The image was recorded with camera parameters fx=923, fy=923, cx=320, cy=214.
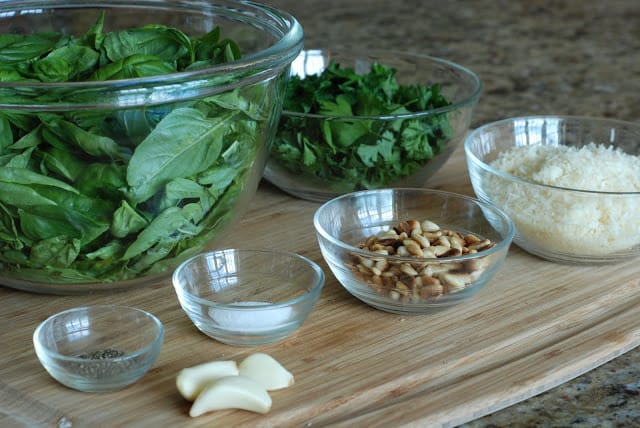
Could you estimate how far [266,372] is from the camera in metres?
1.09

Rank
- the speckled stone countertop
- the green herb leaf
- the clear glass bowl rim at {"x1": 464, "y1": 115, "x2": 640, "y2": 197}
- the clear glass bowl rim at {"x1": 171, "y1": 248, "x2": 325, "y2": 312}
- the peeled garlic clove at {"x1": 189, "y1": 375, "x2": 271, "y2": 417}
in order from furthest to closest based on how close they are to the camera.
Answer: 1. the speckled stone countertop
2. the green herb leaf
3. the clear glass bowl rim at {"x1": 464, "y1": 115, "x2": 640, "y2": 197}
4. the clear glass bowl rim at {"x1": 171, "y1": 248, "x2": 325, "y2": 312}
5. the peeled garlic clove at {"x1": 189, "y1": 375, "x2": 271, "y2": 417}

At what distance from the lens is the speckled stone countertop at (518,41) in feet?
7.83

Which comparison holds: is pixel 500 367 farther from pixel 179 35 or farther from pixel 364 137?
pixel 179 35

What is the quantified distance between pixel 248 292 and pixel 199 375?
0.86 feet

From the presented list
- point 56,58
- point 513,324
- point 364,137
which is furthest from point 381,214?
point 56,58

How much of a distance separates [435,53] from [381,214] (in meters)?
1.41

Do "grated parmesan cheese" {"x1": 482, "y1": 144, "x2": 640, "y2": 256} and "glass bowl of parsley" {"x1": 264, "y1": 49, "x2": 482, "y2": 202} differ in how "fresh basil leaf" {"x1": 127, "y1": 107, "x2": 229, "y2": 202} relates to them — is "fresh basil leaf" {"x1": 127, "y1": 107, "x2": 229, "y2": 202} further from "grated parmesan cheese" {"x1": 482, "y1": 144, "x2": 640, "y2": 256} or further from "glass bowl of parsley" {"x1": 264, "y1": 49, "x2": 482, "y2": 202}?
"grated parmesan cheese" {"x1": 482, "y1": 144, "x2": 640, "y2": 256}

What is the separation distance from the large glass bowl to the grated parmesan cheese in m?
0.41

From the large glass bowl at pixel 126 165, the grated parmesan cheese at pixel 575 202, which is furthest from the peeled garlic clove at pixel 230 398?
the grated parmesan cheese at pixel 575 202

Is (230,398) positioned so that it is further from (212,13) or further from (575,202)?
(212,13)

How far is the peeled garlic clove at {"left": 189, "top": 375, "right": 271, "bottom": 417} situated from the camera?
40.4 inches

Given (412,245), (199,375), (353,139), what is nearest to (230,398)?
(199,375)

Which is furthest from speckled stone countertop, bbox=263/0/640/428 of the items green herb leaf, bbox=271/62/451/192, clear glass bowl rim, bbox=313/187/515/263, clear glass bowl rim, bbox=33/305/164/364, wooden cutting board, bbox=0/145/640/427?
clear glass bowl rim, bbox=33/305/164/364

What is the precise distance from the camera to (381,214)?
4.84 ft
